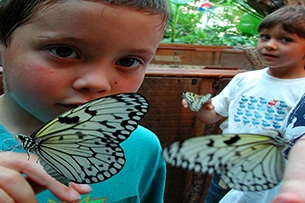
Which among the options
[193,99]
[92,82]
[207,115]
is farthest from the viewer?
[207,115]

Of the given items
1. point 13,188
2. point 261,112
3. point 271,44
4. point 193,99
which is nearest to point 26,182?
point 13,188

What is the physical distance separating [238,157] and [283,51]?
1102mm

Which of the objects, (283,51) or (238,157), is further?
(283,51)

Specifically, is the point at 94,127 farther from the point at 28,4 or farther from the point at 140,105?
the point at 28,4

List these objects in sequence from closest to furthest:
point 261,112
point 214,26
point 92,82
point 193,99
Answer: point 92,82
point 193,99
point 261,112
point 214,26

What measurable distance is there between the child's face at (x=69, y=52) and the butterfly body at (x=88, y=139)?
0.09 m

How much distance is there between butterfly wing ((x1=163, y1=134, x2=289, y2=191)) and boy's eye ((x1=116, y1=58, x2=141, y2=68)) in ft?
0.81

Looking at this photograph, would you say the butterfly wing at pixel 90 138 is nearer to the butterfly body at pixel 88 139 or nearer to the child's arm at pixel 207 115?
the butterfly body at pixel 88 139

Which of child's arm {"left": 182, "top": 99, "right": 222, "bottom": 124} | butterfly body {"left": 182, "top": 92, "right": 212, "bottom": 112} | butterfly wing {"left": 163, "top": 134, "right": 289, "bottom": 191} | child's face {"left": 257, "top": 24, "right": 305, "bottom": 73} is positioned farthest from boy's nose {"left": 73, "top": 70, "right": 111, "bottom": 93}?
child's face {"left": 257, "top": 24, "right": 305, "bottom": 73}

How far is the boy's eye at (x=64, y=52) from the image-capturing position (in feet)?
1.39

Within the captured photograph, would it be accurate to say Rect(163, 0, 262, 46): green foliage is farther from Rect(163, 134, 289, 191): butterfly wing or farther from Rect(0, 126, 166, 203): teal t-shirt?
Rect(163, 134, 289, 191): butterfly wing

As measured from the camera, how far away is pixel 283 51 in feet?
4.11

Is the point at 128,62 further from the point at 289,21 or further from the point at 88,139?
the point at 289,21

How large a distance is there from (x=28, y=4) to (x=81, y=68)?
0.11 meters
